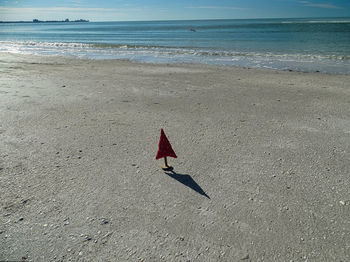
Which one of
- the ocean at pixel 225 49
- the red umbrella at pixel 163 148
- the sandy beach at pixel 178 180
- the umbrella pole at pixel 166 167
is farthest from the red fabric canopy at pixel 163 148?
the ocean at pixel 225 49

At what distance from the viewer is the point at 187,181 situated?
12.8ft

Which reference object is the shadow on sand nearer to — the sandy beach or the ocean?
the sandy beach

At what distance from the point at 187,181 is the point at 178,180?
144mm

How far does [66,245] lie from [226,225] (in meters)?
1.85

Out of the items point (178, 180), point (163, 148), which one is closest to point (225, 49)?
point (163, 148)

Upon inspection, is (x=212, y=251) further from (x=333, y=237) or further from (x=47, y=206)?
(x=47, y=206)

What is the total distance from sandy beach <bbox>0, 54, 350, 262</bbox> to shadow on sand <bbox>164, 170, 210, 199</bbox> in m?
0.02

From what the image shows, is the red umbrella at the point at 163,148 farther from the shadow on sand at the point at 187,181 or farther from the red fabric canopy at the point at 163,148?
the shadow on sand at the point at 187,181

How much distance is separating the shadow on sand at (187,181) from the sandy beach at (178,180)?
0.02 m

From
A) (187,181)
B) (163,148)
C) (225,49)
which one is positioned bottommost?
(187,181)

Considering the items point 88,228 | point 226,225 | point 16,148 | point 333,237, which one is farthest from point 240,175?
point 16,148

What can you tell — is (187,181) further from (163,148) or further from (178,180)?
(163,148)

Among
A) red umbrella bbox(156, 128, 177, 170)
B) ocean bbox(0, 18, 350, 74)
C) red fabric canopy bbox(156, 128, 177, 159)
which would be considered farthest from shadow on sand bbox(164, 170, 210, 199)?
ocean bbox(0, 18, 350, 74)

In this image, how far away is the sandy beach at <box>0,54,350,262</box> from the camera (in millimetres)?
2771
